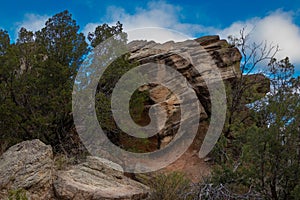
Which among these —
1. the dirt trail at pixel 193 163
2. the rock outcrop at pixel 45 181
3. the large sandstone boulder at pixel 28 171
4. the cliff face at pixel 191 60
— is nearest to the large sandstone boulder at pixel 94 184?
the rock outcrop at pixel 45 181

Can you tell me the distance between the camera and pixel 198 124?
1379cm

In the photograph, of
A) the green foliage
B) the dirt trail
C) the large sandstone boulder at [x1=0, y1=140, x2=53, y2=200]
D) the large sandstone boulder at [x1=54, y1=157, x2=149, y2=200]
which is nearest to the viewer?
the large sandstone boulder at [x1=0, y1=140, x2=53, y2=200]

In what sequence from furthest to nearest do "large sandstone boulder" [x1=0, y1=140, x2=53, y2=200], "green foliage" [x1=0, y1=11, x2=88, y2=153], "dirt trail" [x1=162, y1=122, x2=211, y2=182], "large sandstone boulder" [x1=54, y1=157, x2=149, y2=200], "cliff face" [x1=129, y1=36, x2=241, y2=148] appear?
"cliff face" [x1=129, y1=36, x2=241, y2=148]
"dirt trail" [x1=162, y1=122, x2=211, y2=182]
"green foliage" [x1=0, y1=11, x2=88, y2=153]
"large sandstone boulder" [x1=54, y1=157, x2=149, y2=200]
"large sandstone boulder" [x1=0, y1=140, x2=53, y2=200]

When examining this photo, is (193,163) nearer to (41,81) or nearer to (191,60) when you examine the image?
(191,60)

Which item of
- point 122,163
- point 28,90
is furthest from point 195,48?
point 28,90

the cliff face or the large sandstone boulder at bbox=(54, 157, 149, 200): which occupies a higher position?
the cliff face

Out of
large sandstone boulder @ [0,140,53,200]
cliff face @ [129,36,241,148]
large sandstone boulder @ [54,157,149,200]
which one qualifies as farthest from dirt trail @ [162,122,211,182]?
large sandstone boulder @ [0,140,53,200]

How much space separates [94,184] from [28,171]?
147 cm

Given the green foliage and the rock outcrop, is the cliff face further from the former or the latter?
the rock outcrop

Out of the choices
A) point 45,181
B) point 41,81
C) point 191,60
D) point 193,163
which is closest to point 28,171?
point 45,181

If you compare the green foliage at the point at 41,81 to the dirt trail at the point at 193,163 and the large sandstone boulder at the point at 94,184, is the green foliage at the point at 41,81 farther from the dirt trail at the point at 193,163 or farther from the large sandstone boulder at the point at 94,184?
the dirt trail at the point at 193,163

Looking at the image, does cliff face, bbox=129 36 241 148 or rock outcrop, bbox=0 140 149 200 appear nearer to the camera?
rock outcrop, bbox=0 140 149 200

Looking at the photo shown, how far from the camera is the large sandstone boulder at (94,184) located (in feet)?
22.8

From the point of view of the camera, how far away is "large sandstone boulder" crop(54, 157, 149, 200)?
6.94 meters
